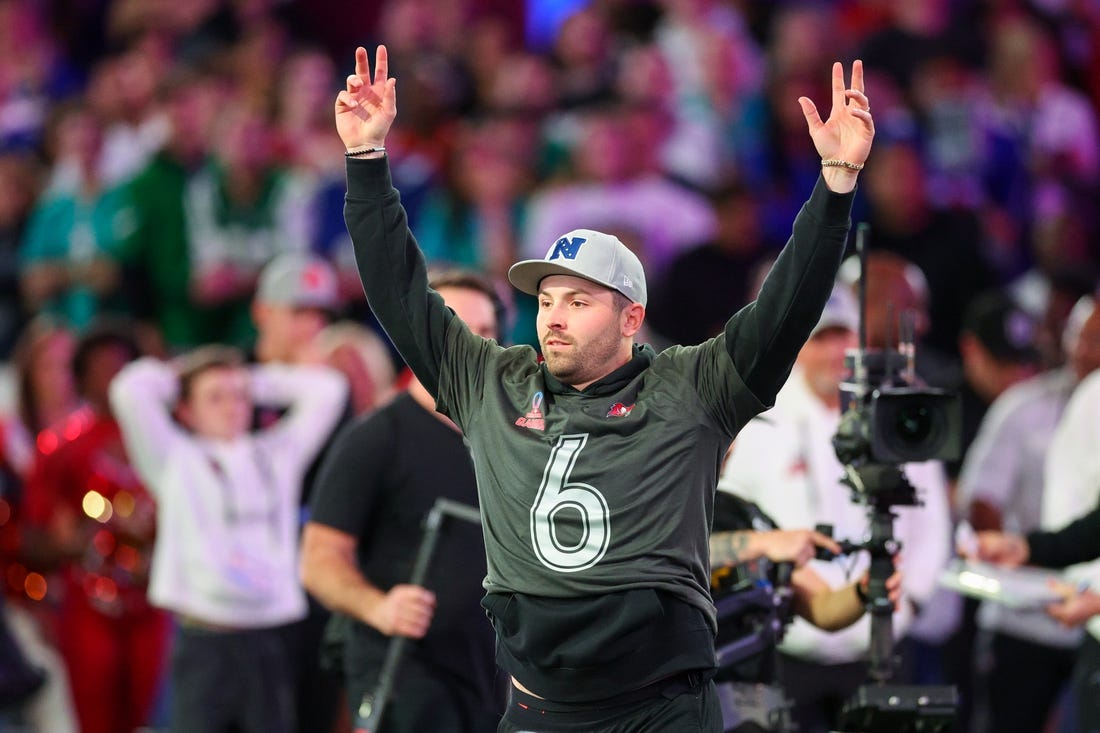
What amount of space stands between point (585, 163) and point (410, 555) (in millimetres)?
5541

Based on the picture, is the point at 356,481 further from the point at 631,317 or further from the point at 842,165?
the point at 842,165

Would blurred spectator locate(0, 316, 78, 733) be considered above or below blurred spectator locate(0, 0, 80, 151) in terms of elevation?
below

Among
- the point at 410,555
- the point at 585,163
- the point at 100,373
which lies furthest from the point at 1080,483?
the point at 585,163

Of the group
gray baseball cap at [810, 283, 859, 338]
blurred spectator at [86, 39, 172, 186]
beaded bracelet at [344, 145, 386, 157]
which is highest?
blurred spectator at [86, 39, 172, 186]

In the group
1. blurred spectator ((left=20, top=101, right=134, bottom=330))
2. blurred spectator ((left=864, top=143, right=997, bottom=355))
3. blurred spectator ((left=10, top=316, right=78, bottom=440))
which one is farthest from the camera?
blurred spectator ((left=20, top=101, right=134, bottom=330))

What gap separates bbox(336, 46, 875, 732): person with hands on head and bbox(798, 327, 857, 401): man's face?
2.03 metres

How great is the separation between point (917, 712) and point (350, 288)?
6371mm

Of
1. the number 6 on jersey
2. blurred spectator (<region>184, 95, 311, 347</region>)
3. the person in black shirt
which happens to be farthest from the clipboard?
blurred spectator (<region>184, 95, 311, 347</region>)

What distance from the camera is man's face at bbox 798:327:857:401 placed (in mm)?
6766

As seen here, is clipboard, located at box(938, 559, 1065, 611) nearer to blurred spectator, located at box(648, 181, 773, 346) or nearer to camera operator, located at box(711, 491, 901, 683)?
camera operator, located at box(711, 491, 901, 683)

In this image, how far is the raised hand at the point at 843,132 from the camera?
4.43 meters

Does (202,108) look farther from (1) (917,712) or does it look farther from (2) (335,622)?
(1) (917,712)

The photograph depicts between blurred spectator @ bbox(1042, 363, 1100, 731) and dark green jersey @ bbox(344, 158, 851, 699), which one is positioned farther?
blurred spectator @ bbox(1042, 363, 1100, 731)

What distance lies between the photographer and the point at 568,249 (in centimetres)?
477
